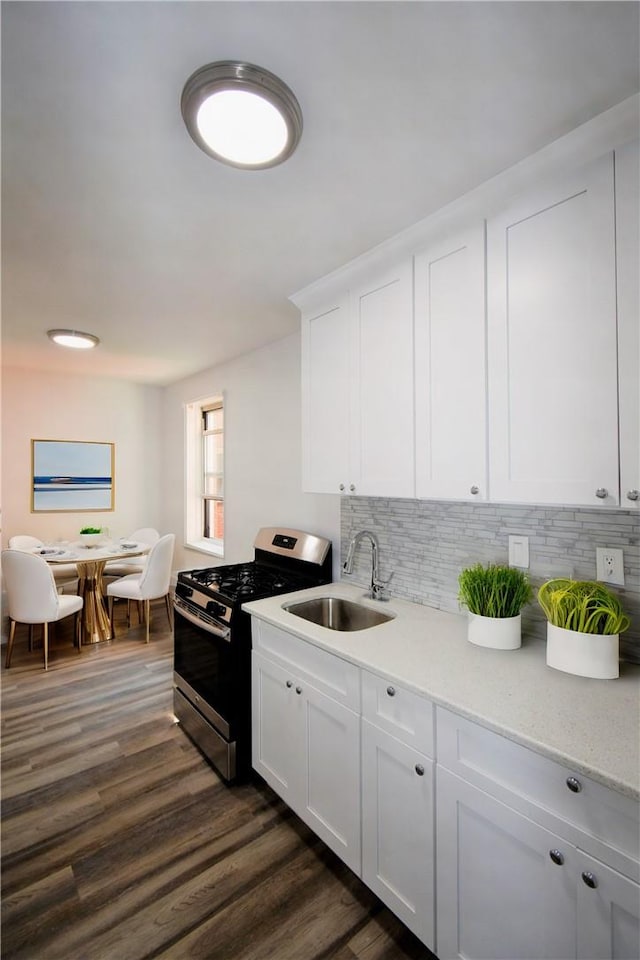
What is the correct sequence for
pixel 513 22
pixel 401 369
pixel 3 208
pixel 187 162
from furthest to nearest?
pixel 401 369, pixel 3 208, pixel 187 162, pixel 513 22

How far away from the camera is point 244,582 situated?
239 centimetres

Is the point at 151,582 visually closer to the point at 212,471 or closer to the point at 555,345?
the point at 212,471

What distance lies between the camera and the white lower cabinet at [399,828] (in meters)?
1.24

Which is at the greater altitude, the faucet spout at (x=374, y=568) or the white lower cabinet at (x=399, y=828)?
the faucet spout at (x=374, y=568)

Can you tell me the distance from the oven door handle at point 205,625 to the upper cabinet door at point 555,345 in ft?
4.53

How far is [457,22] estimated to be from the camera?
93 cm

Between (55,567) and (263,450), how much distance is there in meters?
2.55

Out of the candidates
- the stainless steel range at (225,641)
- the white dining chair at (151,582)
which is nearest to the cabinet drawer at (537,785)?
the stainless steel range at (225,641)

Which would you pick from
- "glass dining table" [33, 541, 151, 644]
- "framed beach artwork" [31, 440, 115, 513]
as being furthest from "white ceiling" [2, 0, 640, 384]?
"framed beach artwork" [31, 440, 115, 513]

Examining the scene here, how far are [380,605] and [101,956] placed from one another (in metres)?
1.50

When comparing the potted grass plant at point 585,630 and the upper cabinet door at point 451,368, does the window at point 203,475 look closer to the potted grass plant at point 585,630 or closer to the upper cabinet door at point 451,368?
the upper cabinet door at point 451,368

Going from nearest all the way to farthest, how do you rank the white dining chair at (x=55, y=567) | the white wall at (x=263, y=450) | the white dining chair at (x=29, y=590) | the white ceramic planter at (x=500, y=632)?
the white ceramic planter at (x=500, y=632)
the white wall at (x=263, y=450)
the white dining chair at (x=29, y=590)
the white dining chair at (x=55, y=567)

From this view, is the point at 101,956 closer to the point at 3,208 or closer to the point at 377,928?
the point at 377,928

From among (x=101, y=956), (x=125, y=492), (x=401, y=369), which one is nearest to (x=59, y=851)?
(x=101, y=956)
